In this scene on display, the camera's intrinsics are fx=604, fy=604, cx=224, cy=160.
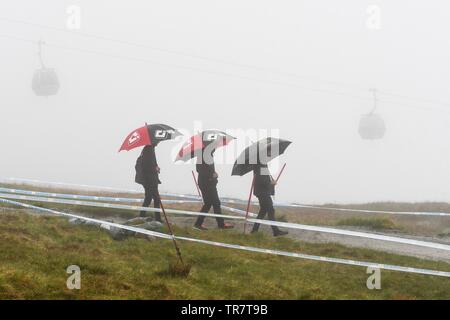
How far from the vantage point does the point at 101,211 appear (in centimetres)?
1925

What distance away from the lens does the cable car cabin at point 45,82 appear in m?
64.2

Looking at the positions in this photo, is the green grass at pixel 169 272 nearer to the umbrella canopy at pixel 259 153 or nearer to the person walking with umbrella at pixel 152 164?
the umbrella canopy at pixel 259 153

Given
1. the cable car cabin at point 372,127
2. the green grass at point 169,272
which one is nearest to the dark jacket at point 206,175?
the green grass at point 169,272

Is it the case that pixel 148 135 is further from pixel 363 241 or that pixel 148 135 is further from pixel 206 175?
pixel 363 241

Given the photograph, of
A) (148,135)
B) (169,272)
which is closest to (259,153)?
(148,135)

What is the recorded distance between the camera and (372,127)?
78.7 m

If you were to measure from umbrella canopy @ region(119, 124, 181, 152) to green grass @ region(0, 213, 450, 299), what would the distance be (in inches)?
87.2

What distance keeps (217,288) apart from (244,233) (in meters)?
5.53

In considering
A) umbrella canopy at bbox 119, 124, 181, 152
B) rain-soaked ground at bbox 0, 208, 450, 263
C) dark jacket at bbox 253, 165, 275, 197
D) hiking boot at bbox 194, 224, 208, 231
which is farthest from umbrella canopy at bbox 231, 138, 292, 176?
rain-soaked ground at bbox 0, 208, 450, 263

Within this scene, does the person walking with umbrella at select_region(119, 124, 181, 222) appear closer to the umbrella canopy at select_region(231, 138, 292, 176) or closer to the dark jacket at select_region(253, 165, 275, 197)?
the umbrella canopy at select_region(231, 138, 292, 176)

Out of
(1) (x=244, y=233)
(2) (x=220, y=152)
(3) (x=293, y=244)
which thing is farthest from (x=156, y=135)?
(3) (x=293, y=244)

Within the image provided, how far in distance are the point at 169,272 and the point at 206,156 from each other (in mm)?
5714

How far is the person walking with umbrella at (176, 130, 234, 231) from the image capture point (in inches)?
608

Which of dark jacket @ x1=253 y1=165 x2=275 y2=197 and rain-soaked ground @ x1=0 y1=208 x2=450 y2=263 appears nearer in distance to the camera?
rain-soaked ground @ x1=0 y1=208 x2=450 y2=263
